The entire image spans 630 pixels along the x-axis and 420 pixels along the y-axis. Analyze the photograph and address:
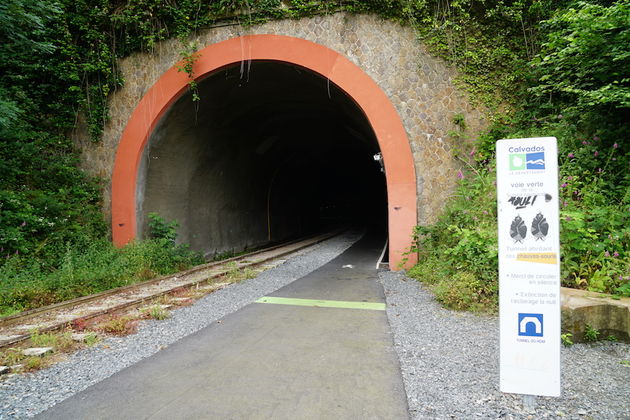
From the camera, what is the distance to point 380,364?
330 centimetres

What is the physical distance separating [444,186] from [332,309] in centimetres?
448

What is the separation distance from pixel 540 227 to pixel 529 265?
27 centimetres

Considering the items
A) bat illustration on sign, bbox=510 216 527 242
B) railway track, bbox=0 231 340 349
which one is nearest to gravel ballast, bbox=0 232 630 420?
railway track, bbox=0 231 340 349

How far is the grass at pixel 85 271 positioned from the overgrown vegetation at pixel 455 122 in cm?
3

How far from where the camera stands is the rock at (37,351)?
3.71 meters

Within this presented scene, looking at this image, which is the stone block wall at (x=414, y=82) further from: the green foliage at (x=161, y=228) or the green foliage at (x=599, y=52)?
the green foliage at (x=161, y=228)

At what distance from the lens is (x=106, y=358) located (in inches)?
141

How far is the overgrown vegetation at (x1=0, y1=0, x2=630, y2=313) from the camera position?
497 cm

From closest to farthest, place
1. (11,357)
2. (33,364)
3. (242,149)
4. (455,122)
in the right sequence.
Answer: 1. (33,364)
2. (11,357)
3. (455,122)
4. (242,149)

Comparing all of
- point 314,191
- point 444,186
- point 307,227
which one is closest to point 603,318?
point 444,186

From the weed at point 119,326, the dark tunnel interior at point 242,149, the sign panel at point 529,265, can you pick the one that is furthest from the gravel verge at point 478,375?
the dark tunnel interior at point 242,149

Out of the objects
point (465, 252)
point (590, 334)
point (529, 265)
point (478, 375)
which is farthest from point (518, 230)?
point (465, 252)

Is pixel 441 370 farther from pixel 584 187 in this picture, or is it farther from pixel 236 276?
pixel 236 276

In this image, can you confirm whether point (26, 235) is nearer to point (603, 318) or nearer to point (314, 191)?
point (603, 318)
